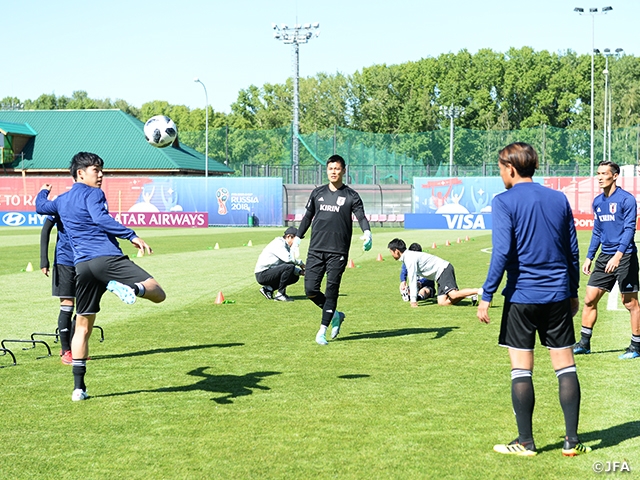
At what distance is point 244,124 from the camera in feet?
361

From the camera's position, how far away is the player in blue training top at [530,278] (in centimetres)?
546

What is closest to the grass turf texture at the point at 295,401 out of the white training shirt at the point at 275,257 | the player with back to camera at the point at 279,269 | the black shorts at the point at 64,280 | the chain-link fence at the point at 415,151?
the black shorts at the point at 64,280

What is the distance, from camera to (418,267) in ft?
44.1

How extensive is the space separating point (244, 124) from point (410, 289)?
98.4m

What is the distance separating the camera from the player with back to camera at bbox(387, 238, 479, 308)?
13156 millimetres

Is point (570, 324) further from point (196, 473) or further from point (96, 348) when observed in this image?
point (96, 348)

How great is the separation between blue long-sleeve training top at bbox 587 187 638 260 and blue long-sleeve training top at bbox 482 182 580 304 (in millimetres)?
3719

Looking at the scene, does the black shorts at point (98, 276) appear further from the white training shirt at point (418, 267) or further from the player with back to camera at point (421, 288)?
the player with back to camera at point (421, 288)

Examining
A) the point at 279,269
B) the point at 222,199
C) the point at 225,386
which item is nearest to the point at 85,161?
the point at 225,386

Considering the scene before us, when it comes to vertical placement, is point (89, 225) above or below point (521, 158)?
below

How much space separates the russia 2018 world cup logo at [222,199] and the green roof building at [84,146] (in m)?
11.0

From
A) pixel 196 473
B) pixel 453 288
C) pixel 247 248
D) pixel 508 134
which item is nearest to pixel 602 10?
pixel 508 134

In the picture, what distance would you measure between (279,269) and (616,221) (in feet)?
22.5

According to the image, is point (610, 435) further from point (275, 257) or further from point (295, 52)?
point (295, 52)
